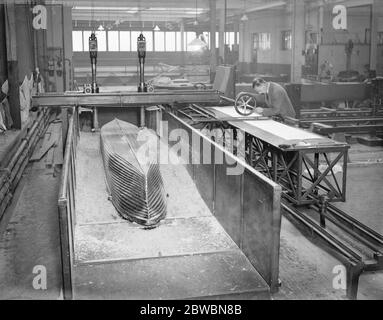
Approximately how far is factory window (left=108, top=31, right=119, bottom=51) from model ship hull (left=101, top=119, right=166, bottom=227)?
18.3m

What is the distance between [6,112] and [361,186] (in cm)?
494

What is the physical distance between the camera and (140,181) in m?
3.91

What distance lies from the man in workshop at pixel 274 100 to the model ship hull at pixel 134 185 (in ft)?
7.50

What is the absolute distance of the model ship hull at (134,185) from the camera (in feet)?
12.2

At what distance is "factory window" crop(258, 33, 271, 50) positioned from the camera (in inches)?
807

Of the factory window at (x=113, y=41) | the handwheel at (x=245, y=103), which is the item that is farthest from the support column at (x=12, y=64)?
the factory window at (x=113, y=41)

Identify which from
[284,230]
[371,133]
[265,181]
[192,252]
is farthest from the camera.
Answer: [371,133]

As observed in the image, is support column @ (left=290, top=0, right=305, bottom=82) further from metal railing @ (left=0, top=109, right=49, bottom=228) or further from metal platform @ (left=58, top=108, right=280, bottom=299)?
metal platform @ (left=58, top=108, right=280, bottom=299)

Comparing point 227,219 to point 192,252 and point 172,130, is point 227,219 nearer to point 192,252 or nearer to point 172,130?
point 192,252

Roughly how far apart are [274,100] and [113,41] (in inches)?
675

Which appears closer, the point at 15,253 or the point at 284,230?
the point at 15,253

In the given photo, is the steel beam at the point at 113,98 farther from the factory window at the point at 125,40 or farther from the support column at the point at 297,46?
the factory window at the point at 125,40

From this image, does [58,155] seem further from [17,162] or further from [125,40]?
[125,40]
